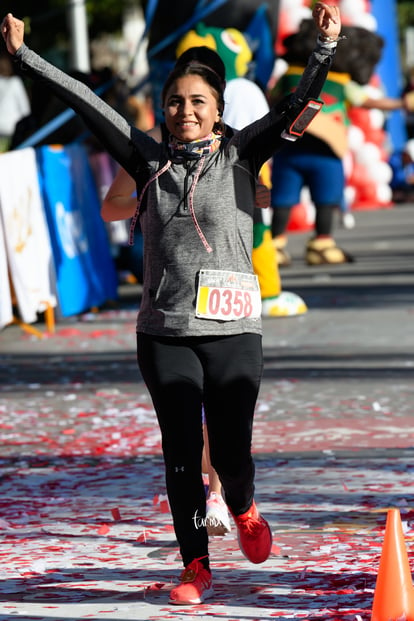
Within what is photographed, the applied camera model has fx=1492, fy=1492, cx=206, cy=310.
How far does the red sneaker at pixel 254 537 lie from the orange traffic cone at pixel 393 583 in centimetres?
60

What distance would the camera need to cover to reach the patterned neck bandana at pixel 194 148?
4590mm

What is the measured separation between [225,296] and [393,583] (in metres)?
1.00

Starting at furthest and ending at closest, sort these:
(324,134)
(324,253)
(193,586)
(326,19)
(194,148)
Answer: (324,253) → (324,134) → (194,148) → (326,19) → (193,586)

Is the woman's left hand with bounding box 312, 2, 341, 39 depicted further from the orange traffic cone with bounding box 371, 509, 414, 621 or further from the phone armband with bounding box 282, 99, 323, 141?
the orange traffic cone with bounding box 371, 509, 414, 621

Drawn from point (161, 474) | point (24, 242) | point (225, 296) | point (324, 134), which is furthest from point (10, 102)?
point (225, 296)

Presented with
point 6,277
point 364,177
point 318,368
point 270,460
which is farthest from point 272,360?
point 364,177

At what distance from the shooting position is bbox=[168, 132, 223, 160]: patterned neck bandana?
4590 millimetres

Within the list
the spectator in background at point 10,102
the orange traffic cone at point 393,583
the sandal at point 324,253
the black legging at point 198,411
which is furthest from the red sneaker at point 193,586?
the spectator in background at point 10,102

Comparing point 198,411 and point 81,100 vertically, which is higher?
point 81,100

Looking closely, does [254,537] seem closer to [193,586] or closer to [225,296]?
[193,586]

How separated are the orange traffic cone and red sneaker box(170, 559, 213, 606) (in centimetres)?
60

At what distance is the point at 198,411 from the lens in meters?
4.48

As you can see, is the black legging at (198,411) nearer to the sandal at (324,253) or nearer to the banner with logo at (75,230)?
the banner with logo at (75,230)

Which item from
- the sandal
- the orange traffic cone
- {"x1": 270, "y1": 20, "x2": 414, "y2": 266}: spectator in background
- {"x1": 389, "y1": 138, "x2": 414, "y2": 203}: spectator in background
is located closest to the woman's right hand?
the orange traffic cone
